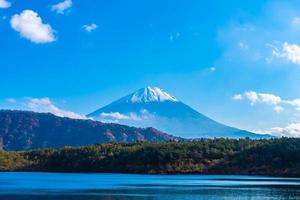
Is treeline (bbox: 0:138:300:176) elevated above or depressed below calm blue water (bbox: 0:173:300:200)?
above

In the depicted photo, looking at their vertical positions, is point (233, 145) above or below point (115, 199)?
above

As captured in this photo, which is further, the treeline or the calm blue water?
the treeline

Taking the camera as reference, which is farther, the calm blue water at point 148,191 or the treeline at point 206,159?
the treeline at point 206,159

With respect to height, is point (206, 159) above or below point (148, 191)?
above

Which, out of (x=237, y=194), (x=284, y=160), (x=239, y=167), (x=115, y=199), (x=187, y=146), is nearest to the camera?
(x=115, y=199)

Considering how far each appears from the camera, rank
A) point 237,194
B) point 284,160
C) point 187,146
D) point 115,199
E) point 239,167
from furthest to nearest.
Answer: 1. point 187,146
2. point 239,167
3. point 284,160
4. point 237,194
5. point 115,199

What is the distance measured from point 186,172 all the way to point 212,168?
28.8 ft

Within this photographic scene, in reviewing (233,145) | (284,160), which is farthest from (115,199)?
(233,145)

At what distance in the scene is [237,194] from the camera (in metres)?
78.6

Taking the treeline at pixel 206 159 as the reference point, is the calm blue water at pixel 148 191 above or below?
below

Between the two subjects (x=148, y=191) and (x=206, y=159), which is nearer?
(x=148, y=191)

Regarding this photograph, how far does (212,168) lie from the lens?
178 meters

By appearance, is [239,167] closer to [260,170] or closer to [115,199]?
[260,170]

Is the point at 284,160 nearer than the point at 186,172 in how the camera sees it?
Yes
